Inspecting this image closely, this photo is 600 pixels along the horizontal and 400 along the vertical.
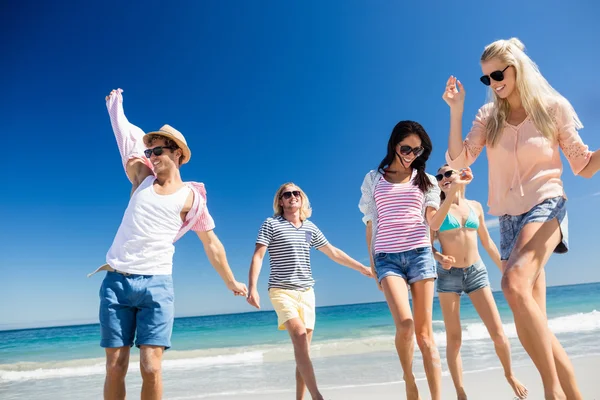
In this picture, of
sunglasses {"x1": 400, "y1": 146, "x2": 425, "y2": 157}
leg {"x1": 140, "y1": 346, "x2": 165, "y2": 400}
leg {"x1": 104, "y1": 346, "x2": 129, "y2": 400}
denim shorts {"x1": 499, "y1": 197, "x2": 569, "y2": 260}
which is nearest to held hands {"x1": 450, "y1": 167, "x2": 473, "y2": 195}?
denim shorts {"x1": 499, "y1": 197, "x2": 569, "y2": 260}

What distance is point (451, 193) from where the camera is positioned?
3869 millimetres

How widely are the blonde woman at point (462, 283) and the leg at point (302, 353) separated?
149 cm

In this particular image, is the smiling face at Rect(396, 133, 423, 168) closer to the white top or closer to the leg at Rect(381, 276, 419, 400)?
the leg at Rect(381, 276, 419, 400)

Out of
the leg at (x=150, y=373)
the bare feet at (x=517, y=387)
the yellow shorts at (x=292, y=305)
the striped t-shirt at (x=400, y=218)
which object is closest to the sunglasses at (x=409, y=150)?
the striped t-shirt at (x=400, y=218)

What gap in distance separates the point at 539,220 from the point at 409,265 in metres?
1.45

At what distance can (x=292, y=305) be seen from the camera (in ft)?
17.1

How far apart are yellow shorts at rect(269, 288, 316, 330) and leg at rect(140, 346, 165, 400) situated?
1.60m

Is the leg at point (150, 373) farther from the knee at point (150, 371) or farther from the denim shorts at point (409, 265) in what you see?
the denim shorts at point (409, 265)

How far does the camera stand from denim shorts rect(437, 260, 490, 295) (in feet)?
17.5

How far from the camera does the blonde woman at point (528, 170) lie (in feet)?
9.94

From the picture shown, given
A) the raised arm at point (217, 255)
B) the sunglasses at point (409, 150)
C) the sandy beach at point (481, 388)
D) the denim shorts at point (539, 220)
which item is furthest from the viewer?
the sandy beach at point (481, 388)

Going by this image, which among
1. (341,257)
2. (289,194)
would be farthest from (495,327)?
(289,194)

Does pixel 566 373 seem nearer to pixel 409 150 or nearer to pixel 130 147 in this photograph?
pixel 409 150

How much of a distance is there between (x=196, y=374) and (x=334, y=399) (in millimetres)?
5547
